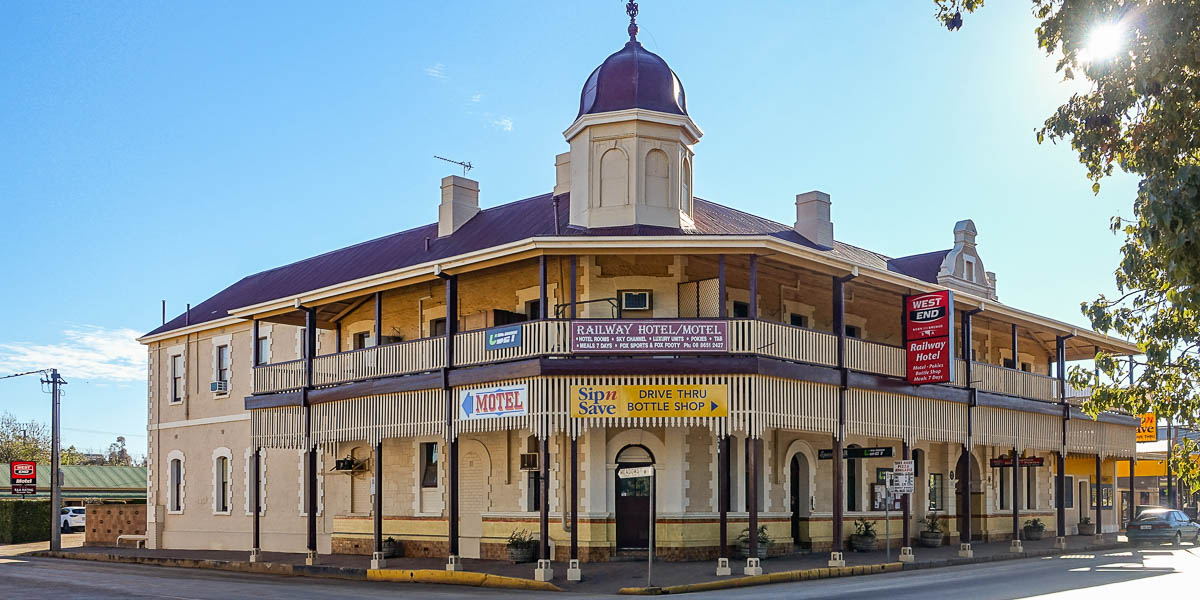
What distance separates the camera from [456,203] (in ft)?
104

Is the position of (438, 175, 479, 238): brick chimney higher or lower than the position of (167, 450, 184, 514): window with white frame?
higher

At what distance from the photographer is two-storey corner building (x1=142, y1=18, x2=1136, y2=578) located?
2275 cm

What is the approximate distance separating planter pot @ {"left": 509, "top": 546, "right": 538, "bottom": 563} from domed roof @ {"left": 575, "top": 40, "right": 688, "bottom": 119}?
977cm

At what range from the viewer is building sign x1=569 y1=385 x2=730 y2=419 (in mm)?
22453

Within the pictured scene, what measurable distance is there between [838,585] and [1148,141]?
1185cm

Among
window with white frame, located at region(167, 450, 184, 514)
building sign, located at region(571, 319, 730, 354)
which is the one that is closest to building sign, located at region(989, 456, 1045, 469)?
building sign, located at region(571, 319, 730, 354)

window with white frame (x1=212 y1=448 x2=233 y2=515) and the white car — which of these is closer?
window with white frame (x1=212 y1=448 x2=233 y2=515)

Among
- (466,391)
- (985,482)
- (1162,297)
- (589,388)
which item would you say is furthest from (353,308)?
(1162,297)

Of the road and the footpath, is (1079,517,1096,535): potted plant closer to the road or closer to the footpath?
the footpath

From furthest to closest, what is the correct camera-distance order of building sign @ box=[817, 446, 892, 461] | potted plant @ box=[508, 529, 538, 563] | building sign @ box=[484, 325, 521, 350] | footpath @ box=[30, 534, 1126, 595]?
1. potted plant @ box=[508, 529, 538, 563]
2. building sign @ box=[817, 446, 892, 461]
3. building sign @ box=[484, 325, 521, 350]
4. footpath @ box=[30, 534, 1126, 595]

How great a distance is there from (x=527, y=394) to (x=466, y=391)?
6.50 feet

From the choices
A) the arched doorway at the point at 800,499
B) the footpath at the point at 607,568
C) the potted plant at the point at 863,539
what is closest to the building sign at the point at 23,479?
the footpath at the point at 607,568

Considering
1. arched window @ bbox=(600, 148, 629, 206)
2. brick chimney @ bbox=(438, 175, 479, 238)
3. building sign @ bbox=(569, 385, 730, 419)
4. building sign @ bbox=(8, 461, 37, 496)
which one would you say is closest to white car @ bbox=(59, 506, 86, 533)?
building sign @ bbox=(8, 461, 37, 496)

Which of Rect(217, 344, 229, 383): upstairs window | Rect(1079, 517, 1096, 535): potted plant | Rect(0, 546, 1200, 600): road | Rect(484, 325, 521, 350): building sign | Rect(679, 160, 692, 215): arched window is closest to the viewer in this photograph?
Rect(0, 546, 1200, 600): road
